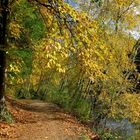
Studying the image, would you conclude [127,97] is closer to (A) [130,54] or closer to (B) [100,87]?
(B) [100,87]

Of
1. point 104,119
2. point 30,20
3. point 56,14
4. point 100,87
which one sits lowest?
point 104,119

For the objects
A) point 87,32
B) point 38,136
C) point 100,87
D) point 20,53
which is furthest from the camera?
point 100,87

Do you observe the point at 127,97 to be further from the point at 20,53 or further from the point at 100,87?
the point at 20,53

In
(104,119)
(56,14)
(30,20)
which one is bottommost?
(104,119)

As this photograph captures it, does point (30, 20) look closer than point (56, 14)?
No

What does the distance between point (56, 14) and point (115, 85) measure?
1625cm

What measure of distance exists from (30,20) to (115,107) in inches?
311

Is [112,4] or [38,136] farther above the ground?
[112,4]

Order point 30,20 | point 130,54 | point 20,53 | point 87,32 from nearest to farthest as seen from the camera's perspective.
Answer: point 87,32
point 20,53
point 30,20
point 130,54

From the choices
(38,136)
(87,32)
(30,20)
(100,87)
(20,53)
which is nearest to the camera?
(87,32)

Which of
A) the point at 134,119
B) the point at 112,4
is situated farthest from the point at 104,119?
the point at 112,4

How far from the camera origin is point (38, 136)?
57.0 feet

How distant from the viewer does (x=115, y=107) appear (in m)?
29.0

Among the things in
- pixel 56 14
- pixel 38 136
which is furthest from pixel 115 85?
pixel 56 14
